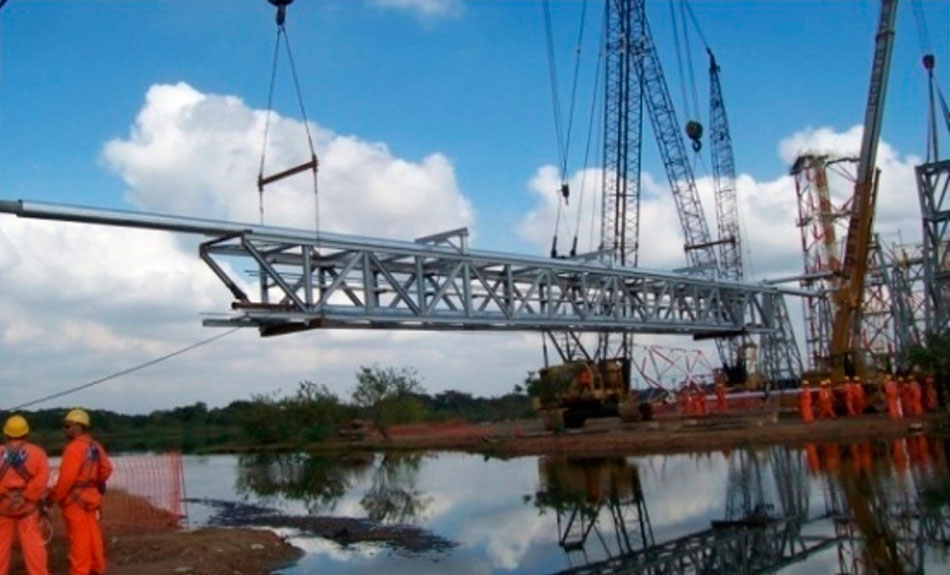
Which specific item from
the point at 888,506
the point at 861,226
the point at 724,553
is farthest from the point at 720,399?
the point at 724,553

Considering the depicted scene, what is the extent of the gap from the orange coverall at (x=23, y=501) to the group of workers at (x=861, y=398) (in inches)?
1196

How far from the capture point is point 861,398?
1553 inches

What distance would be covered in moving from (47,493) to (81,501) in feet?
1.89

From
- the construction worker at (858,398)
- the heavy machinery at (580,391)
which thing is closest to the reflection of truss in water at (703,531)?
the construction worker at (858,398)

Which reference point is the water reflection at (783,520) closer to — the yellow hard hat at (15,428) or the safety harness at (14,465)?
the safety harness at (14,465)

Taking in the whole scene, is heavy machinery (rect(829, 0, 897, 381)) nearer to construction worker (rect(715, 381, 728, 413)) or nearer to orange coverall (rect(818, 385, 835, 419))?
orange coverall (rect(818, 385, 835, 419))

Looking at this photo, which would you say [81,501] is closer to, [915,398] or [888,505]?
[888,505]

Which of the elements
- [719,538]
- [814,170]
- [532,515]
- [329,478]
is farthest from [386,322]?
[814,170]

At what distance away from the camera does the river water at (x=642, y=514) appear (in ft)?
43.4

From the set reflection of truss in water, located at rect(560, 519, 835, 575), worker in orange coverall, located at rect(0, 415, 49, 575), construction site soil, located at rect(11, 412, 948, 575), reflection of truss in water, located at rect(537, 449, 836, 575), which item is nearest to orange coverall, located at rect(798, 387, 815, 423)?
construction site soil, located at rect(11, 412, 948, 575)

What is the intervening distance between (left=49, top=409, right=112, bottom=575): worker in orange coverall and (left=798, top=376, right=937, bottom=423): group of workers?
97.4 ft

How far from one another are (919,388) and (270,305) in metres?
26.2

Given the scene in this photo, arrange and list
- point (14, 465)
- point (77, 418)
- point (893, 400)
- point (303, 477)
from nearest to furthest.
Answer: point (14, 465) < point (77, 418) < point (893, 400) < point (303, 477)

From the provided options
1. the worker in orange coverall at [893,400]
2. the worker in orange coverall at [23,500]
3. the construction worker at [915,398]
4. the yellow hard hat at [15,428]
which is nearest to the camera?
the worker in orange coverall at [23,500]
